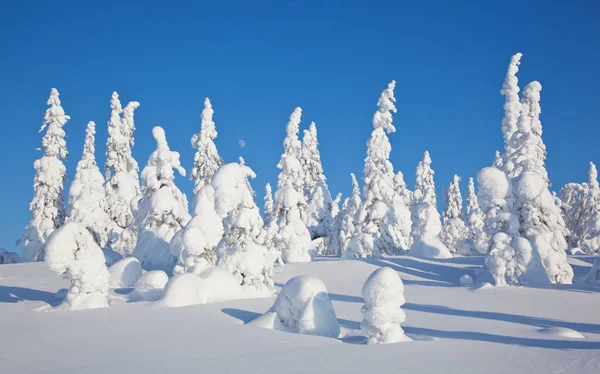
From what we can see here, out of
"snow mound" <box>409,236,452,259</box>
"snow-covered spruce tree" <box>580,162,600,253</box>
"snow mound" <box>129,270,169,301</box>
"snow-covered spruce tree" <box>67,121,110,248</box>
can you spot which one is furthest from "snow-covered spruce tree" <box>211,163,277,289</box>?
"snow-covered spruce tree" <box>580,162,600,253</box>

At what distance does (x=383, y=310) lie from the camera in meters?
11.4

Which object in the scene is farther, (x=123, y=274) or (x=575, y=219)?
(x=575, y=219)

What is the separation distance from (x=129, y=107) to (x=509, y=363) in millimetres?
37141

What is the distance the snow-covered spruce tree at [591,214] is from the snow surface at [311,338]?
21590mm

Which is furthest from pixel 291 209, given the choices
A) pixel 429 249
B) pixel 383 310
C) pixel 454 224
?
pixel 454 224

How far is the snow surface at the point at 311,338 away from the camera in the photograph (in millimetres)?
8930

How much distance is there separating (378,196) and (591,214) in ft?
69.6

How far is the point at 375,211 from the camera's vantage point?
3369cm

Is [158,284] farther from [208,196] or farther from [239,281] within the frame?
[208,196]

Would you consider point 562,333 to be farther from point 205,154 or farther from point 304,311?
point 205,154

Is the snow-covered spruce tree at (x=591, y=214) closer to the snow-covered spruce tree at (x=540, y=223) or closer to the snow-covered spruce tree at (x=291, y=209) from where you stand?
the snow-covered spruce tree at (x=540, y=223)

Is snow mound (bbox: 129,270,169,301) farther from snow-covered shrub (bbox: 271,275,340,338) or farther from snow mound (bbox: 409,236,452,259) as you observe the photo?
snow mound (bbox: 409,236,452,259)

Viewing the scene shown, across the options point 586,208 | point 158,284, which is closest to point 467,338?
point 158,284

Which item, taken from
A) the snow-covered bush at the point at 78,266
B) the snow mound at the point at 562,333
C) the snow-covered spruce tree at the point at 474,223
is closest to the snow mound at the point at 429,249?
the snow-covered spruce tree at the point at 474,223
